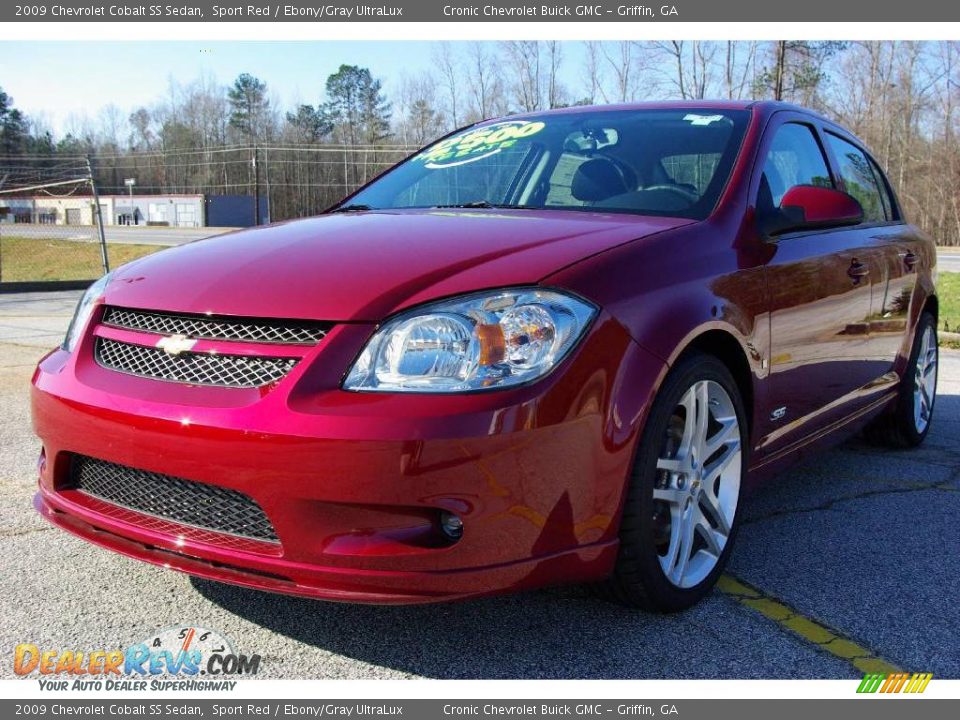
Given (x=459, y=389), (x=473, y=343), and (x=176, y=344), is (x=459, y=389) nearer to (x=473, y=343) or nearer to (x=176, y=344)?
(x=473, y=343)

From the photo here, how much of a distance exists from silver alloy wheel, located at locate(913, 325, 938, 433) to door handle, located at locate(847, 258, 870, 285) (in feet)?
4.23

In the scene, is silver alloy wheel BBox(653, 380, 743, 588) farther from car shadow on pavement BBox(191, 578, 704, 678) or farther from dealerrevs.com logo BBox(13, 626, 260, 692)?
dealerrevs.com logo BBox(13, 626, 260, 692)

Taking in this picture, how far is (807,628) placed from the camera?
2484mm

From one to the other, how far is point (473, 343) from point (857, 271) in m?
2.22

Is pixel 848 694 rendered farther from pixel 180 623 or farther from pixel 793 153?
pixel 793 153

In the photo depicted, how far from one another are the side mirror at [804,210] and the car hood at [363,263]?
48 centimetres

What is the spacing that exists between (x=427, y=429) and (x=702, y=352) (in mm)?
1014

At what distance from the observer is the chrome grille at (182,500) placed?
2.11 m

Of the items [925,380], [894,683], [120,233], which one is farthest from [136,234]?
[894,683]

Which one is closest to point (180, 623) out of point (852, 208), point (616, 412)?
point (616, 412)

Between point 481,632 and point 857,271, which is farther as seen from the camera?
point 857,271

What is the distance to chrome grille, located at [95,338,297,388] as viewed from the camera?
2.08 metres

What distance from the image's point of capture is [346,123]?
4012 centimetres
